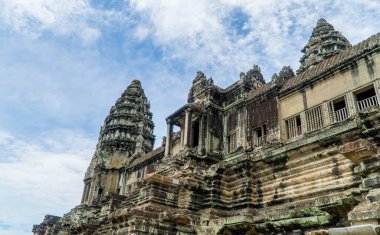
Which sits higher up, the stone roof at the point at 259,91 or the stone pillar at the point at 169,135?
the stone roof at the point at 259,91

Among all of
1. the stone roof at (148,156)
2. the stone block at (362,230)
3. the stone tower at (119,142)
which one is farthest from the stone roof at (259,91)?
the stone tower at (119,142)

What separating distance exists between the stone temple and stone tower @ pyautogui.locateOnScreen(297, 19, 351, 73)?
16.2 meters

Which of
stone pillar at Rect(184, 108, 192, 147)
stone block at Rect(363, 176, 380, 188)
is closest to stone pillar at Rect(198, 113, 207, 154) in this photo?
stone pillar at Rect(184, 108, 192, 147)

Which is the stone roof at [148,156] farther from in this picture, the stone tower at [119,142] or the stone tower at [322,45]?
the stone tower at [322,45]

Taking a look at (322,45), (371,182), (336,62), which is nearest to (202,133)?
(336,62)

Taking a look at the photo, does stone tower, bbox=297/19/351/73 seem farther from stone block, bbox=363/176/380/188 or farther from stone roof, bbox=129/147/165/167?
stone block, bbox=363/176/380/188

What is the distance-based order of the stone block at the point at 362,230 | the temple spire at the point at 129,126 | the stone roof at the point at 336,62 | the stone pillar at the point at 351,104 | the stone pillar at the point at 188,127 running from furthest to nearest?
the temple spire at the point at 129,126, the stone pillar at the point at 188,127, the stone roof at the point at 336,62, the stone pillar at the point at 351,104, the stone block at the point at 362,230

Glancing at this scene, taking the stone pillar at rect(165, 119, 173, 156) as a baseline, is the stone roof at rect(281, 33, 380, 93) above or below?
above

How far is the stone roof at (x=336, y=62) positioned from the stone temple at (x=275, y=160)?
48 millimetres

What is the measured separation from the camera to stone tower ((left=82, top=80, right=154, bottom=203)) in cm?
3391

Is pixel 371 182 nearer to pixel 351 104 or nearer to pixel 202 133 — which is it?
pixel 351 104

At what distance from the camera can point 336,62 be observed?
15.7 meters

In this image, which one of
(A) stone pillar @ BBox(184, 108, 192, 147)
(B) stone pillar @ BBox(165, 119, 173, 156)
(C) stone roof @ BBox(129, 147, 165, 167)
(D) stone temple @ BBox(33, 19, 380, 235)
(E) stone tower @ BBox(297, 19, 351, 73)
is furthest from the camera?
A: (E) stone tower @ BBox(297, 19, 351, 73)

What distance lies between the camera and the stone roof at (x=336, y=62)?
14601 mm
